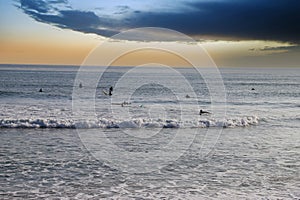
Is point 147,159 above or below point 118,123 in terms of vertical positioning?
below

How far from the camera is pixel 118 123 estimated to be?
84.7 feet

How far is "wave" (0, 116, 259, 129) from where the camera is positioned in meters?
24.5

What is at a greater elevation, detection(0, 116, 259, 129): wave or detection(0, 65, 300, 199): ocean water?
detection(0, 116, 259, 129): wave

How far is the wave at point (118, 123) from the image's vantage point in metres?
24.5

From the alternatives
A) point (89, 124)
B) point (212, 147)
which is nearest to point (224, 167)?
point (212, 147)

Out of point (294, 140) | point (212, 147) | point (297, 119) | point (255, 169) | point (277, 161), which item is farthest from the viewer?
point (297, 119)

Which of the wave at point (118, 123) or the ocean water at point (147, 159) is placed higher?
the wave at point (118, 123)

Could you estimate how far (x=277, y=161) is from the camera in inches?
622

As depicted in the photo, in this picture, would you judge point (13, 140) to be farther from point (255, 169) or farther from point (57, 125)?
point (255, 169)

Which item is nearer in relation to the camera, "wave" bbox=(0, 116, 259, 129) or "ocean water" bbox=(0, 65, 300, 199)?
"ocean water" bbox=(0, 65, 300, 199)

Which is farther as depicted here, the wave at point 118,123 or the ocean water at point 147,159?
the wave at point 118,123

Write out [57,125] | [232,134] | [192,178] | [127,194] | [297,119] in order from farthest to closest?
1. [297,119]
2. [57,125]
3. [232,134]
4. [192,178]
5. [127,194]

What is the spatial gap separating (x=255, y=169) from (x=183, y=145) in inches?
212

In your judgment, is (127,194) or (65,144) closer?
(127,194)
